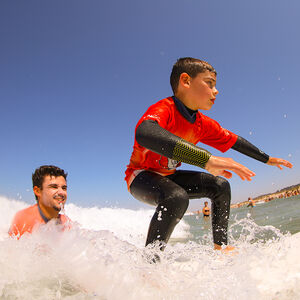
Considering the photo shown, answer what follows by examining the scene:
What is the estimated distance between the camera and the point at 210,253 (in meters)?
1.89

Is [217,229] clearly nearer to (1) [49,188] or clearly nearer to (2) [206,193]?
(2) [206,193]

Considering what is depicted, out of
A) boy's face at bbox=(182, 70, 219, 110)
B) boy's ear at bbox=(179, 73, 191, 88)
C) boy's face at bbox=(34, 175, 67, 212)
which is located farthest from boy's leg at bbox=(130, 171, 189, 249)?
boy's face at bbox=(34, 175, 67, 212)

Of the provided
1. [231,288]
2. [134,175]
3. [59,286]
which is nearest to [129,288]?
[59,286]

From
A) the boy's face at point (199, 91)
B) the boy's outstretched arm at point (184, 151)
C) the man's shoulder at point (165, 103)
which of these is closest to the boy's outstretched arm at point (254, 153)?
the boy's face at point (199, 91)

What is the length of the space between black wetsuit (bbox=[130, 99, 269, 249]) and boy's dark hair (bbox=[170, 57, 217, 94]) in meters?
0.31

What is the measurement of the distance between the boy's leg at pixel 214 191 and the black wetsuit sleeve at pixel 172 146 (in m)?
0.84

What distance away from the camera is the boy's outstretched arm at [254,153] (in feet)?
9.15

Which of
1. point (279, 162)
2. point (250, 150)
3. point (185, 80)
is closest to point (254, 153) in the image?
point (250, 150)

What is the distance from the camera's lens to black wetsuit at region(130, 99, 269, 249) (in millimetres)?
1625

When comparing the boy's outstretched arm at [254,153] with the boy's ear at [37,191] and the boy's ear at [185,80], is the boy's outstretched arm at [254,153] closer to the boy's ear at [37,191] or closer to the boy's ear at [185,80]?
the boy's ear at [185,80]

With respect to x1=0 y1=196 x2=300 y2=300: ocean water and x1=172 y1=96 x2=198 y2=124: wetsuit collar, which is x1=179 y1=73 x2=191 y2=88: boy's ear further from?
x1=0 y1=196 x2=300 y2=300: ocean water

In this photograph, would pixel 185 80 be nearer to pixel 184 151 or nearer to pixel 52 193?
pixel 184 151

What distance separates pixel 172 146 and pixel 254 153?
1.64m

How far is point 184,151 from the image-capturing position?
1.56 meters
